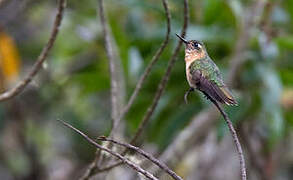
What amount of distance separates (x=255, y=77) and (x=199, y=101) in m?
0.33

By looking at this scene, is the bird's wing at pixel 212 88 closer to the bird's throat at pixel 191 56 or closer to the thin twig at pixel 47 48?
the bird's throat at pixel 191 56

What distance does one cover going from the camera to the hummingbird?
1.74 meters

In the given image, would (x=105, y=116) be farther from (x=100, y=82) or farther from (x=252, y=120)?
(x=252, y=120)

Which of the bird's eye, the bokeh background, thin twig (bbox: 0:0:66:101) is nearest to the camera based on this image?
the bird's eye

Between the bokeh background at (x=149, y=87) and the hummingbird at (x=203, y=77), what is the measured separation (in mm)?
915

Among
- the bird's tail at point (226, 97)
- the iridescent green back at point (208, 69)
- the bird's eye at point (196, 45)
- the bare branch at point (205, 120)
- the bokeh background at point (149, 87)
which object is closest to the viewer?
the bird's tail at point (226, 97)

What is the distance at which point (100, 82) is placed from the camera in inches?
145

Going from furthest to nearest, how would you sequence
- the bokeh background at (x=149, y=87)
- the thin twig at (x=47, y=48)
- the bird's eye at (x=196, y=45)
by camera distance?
1. the bokeh background at (x=149, y=87)
2. the thin twig at (x=47, y=48)
3. the bird's eye at (x=196, y=45)

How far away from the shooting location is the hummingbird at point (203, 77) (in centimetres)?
174

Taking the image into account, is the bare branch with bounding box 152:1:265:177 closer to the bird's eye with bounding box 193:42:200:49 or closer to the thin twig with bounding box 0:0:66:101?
the thin twig with bounding box 0:0:66:101

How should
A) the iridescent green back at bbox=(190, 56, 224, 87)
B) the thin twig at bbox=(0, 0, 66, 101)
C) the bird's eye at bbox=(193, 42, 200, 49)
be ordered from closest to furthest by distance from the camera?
1. the iridescent green back at bbox=(190, 56, 224, 87)
2. the bird's eye at bbox=(193, 42, 200, 49)
3. the thin twig at bbox=(0, 0, 66, 101)

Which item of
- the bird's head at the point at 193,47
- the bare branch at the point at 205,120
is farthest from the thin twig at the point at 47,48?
the bare branch at the point at 205,120

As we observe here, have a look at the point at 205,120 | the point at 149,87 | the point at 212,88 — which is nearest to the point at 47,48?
the point at 212,88

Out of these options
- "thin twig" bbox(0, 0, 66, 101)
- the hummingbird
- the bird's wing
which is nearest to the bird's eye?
the hummingbird
